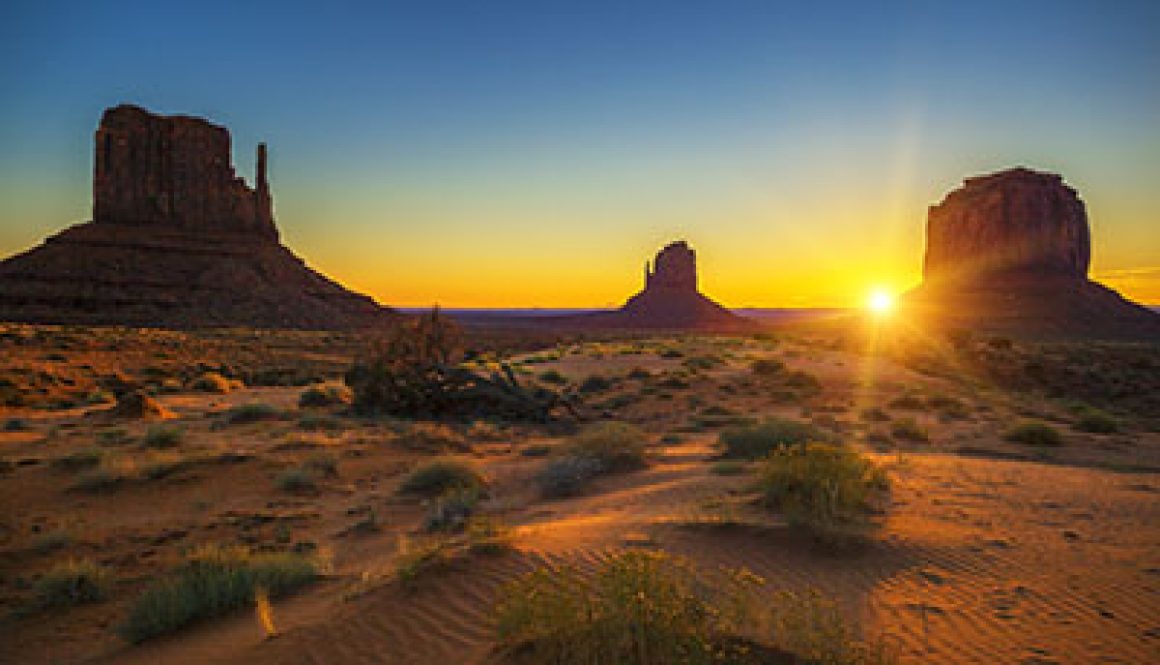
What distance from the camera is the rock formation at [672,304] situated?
4220 inches

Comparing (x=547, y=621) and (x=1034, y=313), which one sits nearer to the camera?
(x=547, y=621)

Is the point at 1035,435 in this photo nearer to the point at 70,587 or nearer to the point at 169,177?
the point at 70,587

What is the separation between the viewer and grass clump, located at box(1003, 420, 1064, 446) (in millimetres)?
12867

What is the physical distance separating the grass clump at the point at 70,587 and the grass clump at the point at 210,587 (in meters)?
0.56

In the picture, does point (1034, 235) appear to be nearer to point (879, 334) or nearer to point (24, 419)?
point (879, 334)

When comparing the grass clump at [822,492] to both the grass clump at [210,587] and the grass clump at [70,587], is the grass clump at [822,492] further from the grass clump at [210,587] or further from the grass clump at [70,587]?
the grass clump at [70,587]

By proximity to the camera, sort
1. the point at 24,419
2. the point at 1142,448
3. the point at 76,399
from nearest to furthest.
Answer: the point at 1142,448, the point at 24,419, the point at 76,399

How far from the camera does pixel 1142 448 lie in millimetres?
12969

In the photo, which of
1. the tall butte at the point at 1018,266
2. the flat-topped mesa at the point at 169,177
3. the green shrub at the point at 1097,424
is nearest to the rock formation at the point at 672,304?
the tall butte at the point at 1018,266

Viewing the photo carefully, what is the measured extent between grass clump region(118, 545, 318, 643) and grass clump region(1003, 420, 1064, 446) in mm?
14768

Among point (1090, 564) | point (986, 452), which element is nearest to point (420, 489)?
point (1090, 564)

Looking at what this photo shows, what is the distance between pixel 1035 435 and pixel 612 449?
33.1 feet

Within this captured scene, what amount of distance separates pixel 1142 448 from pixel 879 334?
28.5 meters

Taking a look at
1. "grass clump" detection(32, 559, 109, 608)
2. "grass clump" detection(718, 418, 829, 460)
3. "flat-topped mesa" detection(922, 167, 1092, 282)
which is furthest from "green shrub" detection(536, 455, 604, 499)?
"flat-topped mesa" detection(922, 167, 1092, 282)
